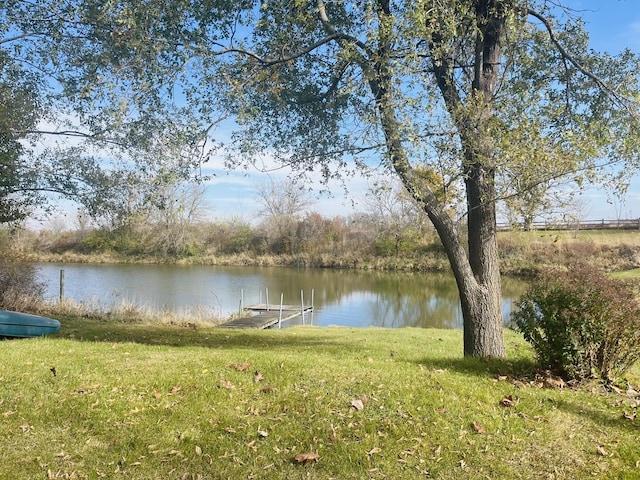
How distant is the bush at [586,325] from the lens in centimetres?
492

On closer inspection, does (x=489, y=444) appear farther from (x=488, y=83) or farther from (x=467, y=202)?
(x=488, y=83)

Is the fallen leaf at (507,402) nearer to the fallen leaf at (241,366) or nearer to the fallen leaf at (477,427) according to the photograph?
the fallen leaf at (477,427)

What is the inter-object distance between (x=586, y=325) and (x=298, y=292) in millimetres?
21784

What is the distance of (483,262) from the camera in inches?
253

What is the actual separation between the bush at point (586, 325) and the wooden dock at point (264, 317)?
10515 mm

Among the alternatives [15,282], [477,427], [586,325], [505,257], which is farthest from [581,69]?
[505,257]

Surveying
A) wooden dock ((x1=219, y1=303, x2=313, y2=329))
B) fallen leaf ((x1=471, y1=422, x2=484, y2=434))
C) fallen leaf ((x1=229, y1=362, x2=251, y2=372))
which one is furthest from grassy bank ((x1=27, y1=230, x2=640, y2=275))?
fallen leaf ((x1=471, y1=422, x2=484, y2=434))

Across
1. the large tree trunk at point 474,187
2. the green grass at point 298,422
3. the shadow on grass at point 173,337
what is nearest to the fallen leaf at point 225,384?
the green grass at point 298,422

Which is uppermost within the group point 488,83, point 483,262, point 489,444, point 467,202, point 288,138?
point 488,83

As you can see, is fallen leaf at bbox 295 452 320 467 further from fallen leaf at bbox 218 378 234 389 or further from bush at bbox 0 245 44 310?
bush at bbox 0 245 44 310

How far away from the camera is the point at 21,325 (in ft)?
27.3

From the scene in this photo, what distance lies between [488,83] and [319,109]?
98.9 inches

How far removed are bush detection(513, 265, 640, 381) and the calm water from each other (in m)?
12.3

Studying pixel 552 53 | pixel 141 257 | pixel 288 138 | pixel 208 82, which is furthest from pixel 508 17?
pixel 141 257
